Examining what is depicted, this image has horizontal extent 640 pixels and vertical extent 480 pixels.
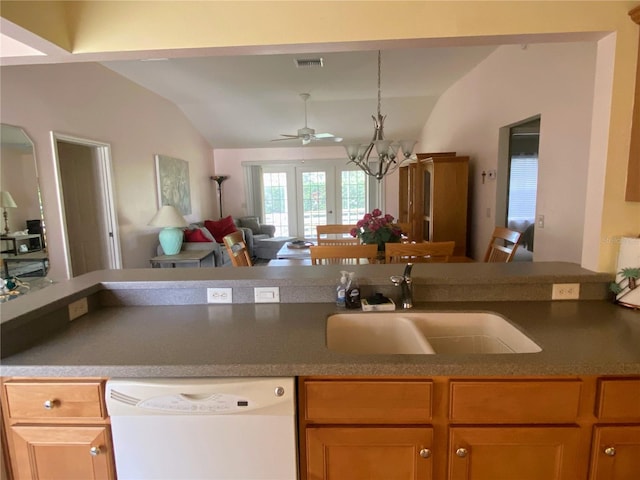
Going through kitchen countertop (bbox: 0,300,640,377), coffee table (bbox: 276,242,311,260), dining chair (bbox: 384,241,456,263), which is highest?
dining chair (bbox: 384,241,456,263)

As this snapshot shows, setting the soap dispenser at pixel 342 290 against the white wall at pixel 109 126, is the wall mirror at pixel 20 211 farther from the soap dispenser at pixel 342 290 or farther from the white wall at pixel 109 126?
the soap dispenser at pixel 342 290

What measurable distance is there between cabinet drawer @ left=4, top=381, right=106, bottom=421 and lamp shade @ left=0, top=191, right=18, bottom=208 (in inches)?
79.2

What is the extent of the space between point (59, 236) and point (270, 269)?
7.80 feet

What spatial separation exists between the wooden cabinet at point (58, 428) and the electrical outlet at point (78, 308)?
38 cm

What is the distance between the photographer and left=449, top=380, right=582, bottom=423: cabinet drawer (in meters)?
1.05

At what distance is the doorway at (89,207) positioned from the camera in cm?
386

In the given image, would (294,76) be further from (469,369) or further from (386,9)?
(469,369)

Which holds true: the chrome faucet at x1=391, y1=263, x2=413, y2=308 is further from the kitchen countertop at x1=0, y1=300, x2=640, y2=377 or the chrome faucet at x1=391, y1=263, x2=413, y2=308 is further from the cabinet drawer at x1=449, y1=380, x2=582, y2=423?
the cabinet drawer at x1=449, y1=380, x2=582, y2=423

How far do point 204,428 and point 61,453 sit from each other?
0.51 m

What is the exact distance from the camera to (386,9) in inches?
57.4

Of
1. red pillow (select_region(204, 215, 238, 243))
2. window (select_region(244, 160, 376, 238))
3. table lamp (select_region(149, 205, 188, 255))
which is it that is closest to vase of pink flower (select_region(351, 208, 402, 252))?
table lamp (select_region(149, 205, 188, 255))

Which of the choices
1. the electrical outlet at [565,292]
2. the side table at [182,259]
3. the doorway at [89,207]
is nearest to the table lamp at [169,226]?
the side table at [182,259]

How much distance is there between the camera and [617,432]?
107 centimetres

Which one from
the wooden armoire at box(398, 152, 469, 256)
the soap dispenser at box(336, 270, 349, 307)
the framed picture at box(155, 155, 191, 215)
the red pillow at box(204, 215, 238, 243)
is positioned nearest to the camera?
the soap dispenser at box(336, 270, 349, 307)
